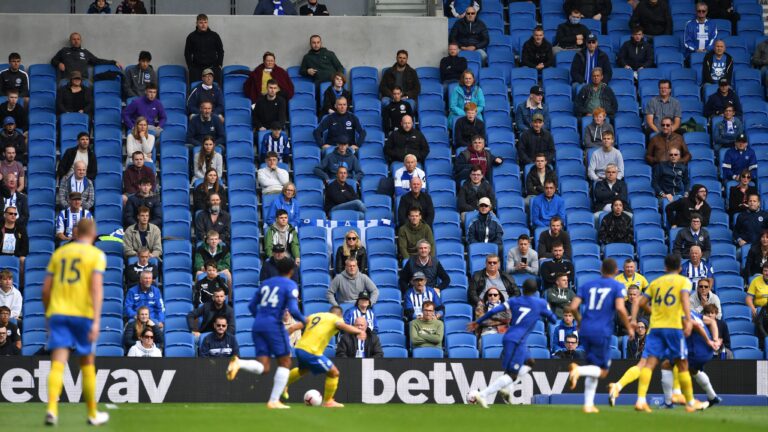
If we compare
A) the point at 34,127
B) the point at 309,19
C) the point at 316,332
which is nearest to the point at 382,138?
the point at 309,19

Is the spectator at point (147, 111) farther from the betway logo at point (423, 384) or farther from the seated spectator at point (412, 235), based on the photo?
the betway logo at point (423, 384)

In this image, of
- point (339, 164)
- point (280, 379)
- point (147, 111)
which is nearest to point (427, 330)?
point (339, 164)

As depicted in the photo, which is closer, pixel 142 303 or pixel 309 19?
pixel 142 303

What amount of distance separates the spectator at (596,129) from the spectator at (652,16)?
3.42m

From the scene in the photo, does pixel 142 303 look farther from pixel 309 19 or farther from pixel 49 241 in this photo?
pixel 309 19

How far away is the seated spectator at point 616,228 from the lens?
23.8 m

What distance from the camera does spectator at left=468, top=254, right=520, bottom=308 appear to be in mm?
22125

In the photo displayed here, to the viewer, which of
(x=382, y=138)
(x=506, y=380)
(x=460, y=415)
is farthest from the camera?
(x=382, y=138)

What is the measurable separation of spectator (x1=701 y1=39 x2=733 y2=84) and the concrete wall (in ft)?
17.8

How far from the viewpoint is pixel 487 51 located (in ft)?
89.7

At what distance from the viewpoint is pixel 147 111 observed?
971 inches

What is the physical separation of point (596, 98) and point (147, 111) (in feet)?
28.7

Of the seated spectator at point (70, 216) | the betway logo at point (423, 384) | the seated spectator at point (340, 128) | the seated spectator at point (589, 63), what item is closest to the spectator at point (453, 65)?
the seated spectator at point (589, 63)

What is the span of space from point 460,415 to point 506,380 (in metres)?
1.44
